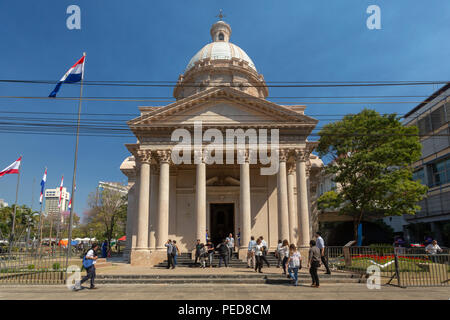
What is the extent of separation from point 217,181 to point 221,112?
6.12 metres

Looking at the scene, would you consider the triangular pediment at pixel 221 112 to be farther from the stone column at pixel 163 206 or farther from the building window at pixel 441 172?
the building window at pixel 441 172

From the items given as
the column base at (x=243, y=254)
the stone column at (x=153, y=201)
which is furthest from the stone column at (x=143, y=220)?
the column base at (x=243, y=254)

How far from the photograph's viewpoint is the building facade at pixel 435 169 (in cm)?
3556

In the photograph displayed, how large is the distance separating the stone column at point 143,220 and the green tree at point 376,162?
14.0m

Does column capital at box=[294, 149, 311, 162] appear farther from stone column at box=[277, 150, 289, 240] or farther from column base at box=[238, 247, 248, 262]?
column base at box=[238, 247, 248, 262]

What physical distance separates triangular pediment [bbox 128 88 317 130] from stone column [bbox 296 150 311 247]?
2695 mm

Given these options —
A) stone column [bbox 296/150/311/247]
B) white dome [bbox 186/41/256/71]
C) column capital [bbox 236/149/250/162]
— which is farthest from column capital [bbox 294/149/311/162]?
white dome [bbox 186/41/256/71]

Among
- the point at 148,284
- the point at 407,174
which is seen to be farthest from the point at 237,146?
the point at 407,174

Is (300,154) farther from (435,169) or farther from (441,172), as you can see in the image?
(435,169)

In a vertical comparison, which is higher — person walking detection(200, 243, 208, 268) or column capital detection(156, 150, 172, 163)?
column capital detection(156, 150, 172, 163)

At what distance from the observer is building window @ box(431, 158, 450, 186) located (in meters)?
35.9

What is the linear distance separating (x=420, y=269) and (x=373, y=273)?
240 centimetres

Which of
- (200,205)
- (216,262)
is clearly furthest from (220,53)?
(216,262)
